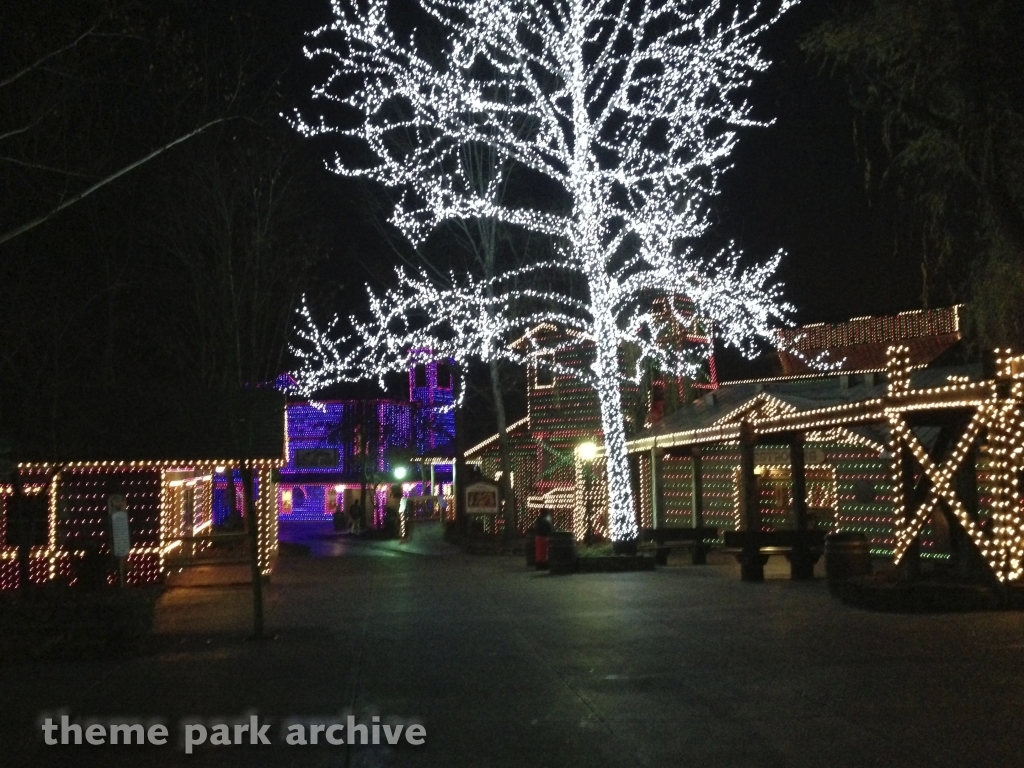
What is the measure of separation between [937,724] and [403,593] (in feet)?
46.6

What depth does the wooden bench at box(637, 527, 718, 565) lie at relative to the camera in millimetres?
27141

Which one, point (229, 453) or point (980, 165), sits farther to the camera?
point (229, 453)

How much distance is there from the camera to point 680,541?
1074 inches

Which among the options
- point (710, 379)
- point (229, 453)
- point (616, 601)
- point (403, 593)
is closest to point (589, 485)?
point (710, 379)

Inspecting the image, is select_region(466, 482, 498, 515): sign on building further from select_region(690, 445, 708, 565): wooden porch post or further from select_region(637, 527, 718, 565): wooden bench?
select_region(637, 527, 718, 565): wooden bench

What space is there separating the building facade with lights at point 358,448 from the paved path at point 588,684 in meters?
42.2

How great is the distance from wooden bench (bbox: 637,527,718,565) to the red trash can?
200 centimetres

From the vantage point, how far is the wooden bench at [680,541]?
27.1 metres

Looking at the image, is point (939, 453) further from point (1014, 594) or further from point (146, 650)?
point (146, 650)

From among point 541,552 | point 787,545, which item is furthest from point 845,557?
point 541,552

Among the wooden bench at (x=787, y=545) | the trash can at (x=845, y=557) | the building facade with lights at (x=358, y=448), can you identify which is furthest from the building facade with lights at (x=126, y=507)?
the building facade with lights at (x=358, y=448)

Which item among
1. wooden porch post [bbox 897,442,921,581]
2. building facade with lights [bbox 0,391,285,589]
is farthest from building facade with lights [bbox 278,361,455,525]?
wooden porch post [bbox 897,442,921,581]

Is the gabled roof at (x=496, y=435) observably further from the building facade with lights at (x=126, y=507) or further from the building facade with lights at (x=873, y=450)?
the building facade with lights at (x=126, y=507)

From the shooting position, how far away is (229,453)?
2764 centimetres
